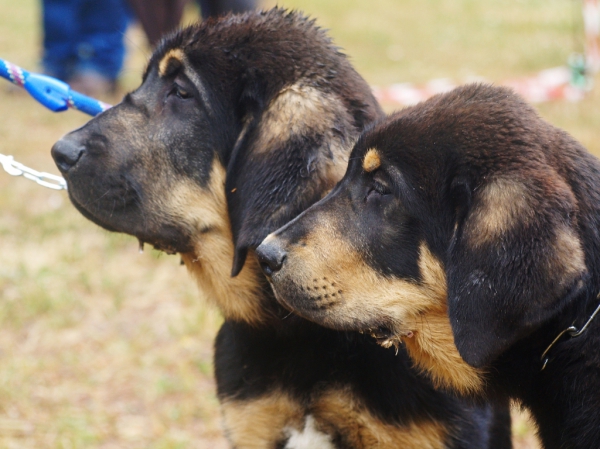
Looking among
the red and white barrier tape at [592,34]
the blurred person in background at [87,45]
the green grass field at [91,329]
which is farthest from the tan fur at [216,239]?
the red and white barrier tape at [592,34]

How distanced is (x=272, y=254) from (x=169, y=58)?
1.16 meters

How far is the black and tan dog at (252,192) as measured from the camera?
10.5 feet

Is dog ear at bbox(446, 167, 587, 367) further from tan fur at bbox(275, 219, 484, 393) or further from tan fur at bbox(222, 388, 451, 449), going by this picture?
tan fur at bbox(222, 388, 451, 449)

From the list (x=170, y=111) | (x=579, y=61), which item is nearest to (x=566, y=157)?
(x=170, y=111)

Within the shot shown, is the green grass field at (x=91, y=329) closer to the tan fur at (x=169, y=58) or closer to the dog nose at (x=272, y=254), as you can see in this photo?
the tan fur at (x=169, y=58)

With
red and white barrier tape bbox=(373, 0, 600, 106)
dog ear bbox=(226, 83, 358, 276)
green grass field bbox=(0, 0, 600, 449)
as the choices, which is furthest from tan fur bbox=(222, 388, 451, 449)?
red and white barrier tape bbox=(373, 0, 600, 106)

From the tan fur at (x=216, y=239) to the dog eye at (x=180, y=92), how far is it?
0.32 meters

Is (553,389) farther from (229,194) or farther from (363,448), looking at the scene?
(229,194)

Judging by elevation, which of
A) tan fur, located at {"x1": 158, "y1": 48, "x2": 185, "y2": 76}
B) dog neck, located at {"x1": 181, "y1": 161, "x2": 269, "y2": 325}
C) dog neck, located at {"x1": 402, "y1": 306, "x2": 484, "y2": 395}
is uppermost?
tan fur, located at {"x1": 158, "y1": 48, "x2": 185, "y2": 76}

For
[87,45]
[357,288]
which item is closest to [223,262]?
[357,288]

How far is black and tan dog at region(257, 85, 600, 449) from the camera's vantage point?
2477 millimetres

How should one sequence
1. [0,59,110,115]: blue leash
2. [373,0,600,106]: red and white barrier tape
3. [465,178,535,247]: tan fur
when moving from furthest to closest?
[373,0,600,106]: red and white barrier tape → [0,59,110,115]: blue leash → [465,178,535,247]: tan fur

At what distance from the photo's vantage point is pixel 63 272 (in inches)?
241

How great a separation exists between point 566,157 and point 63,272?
14.6 ft
